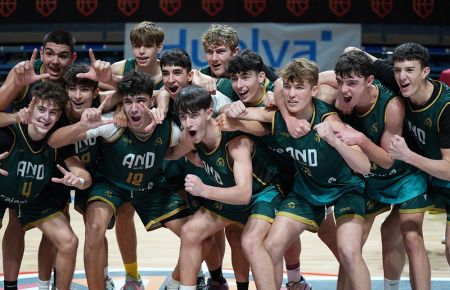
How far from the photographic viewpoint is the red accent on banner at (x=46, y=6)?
12.6 meters

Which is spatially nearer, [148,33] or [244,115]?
[244,115]

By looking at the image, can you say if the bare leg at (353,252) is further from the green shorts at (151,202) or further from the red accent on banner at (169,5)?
the red accent on banner at (169,5)

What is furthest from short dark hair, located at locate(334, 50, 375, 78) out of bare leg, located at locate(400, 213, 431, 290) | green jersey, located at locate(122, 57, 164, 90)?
green jersey, located at locate(122, 57, 164, 90)

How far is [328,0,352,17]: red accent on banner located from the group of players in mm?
6429

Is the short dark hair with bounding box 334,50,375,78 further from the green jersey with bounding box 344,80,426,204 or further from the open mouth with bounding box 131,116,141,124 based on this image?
the open mouth with bounding box 131,116,141,124

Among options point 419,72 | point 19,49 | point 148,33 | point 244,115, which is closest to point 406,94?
point 419,72

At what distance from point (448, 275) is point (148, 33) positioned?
3.09m

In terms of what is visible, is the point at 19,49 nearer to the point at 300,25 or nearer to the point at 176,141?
the point at 300,25

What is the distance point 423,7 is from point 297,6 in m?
1.73

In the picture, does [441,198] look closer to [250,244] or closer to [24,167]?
[250,244]

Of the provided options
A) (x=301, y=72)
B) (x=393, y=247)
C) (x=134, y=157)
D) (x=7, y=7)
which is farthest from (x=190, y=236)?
(x=7, y=7)

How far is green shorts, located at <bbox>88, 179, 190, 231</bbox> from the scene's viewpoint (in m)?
6.05

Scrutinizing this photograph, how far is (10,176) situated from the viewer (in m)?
5.78

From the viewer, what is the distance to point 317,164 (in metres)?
5.62
